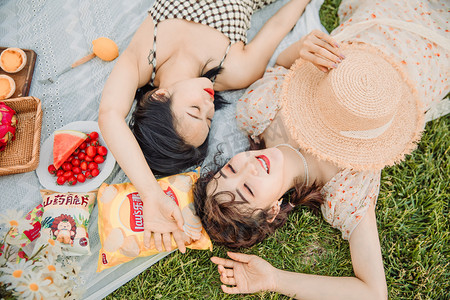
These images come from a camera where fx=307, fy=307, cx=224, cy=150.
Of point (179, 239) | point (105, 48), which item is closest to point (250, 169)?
point (179, 239)

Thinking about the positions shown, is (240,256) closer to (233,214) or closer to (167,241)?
(233,214)

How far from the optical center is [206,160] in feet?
10.1

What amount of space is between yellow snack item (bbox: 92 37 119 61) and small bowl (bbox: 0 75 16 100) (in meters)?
0.85

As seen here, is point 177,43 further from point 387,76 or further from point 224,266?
point 224,266

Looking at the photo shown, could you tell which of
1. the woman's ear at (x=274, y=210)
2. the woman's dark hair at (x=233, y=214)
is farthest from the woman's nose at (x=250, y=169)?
the woman's ear at (x=274, y=210)

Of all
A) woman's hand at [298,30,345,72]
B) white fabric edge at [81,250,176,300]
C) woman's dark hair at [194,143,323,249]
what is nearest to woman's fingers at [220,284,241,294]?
woman's dark hair at [194,143,323,249]

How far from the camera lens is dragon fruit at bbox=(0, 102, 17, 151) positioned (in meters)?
2.66

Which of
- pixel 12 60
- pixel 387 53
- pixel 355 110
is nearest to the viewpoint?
pixel 355 110

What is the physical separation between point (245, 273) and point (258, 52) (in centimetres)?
209

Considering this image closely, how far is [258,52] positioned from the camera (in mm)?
3096

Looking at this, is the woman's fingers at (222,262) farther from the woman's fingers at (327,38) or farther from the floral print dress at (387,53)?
the woman's fingers at (327,38)

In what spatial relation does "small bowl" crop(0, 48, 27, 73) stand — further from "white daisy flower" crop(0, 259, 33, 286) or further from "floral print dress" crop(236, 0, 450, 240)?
"white daisy flower" crop(0, 259, 33, 286)

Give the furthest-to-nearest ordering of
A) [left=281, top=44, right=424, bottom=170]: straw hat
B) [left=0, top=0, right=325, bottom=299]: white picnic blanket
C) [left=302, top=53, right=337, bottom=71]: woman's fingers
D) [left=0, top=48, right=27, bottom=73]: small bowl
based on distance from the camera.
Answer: [left=0, top=0, right=325, bottom=299]: white picnic blanket, [left=0, top=48, right=27, bottom=73]: small bowl, [left=302, top=53, right=337, bottom=71]: woman's fingers, [left=281, top=44, right=424, bottom=170]: straw hat

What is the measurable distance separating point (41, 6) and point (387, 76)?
3.57m
